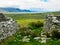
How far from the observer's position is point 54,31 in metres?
26.8

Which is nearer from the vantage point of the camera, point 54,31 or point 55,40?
point 55,40

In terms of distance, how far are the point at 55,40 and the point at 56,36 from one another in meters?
1.37

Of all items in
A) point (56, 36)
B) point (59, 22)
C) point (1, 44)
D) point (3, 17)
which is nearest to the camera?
point (1, 44)

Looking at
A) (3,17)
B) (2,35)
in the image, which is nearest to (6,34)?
(2,35)

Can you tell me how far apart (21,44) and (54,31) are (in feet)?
15.1

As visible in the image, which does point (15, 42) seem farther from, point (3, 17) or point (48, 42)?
point (3, 17)

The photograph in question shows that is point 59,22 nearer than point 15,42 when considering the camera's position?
No

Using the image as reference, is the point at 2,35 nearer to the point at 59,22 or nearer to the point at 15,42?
the point at 15,42

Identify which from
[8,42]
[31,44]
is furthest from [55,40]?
[8,42]

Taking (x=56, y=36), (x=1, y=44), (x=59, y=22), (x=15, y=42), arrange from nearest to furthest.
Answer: (x=1, y=44), (x=15, y=42), (x=56, y=36), (x=59, y=22)

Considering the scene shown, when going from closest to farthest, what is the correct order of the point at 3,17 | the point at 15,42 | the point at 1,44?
the point at 1,44 < the point at 15,42 < the point at 3,17

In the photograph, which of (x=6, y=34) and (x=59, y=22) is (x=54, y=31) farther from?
(x=6, y=34)

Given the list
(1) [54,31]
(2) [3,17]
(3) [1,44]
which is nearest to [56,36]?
(1) [54,31]

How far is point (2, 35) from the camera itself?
2525cm
